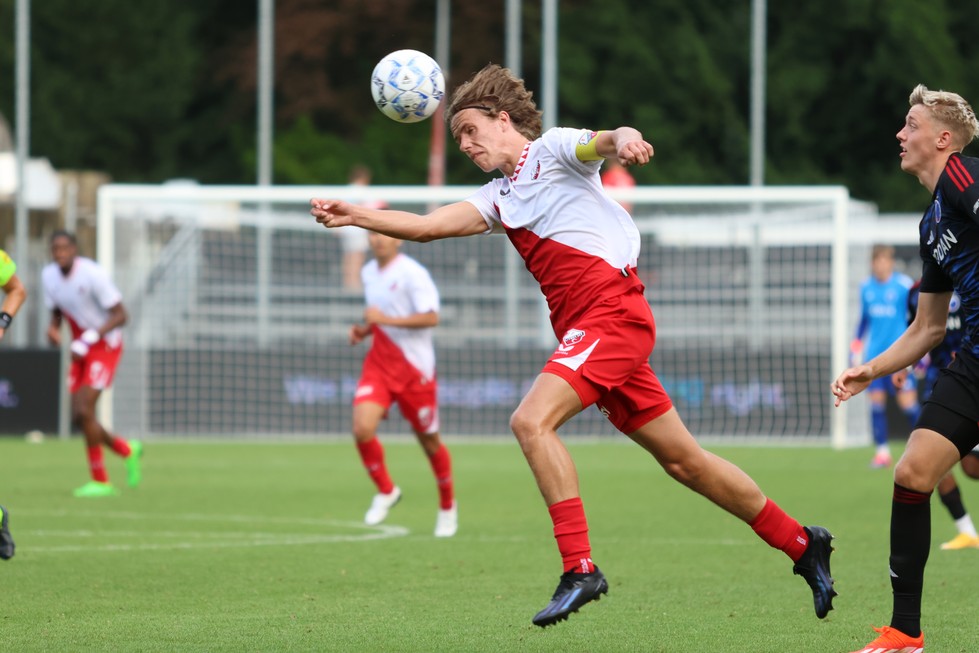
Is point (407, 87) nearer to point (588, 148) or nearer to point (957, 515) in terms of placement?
point (588, 148)

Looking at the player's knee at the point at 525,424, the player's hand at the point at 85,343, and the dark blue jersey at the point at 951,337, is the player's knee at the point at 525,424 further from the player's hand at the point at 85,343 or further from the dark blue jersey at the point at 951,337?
the player's hand at the point at 85,343

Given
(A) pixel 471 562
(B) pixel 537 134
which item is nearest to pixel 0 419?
(A) pixel 471 562

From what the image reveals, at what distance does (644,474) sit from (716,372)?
464 cm

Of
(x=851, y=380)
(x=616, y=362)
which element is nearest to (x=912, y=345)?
(x=851, y=380)

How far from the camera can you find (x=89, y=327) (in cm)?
1496

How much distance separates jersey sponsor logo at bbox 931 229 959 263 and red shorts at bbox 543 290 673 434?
3.90 ft

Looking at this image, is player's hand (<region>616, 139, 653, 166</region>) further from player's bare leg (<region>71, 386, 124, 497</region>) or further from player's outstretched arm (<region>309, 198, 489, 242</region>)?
player's bare leg (<region>71, 386, 124, 497</region>)

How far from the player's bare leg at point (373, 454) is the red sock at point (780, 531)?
5.29 m

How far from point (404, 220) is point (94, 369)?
838cm

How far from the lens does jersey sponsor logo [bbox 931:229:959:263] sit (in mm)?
6477

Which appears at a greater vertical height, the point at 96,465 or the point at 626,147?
the point at 626,147

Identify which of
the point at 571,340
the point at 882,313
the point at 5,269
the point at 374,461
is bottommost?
the point at 374,461

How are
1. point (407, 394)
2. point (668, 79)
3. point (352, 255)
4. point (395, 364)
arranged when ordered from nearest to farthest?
point (407, 394) → point (395, 364) → point (352, 255) → point (668, 79)

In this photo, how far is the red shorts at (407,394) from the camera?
1207 cm
